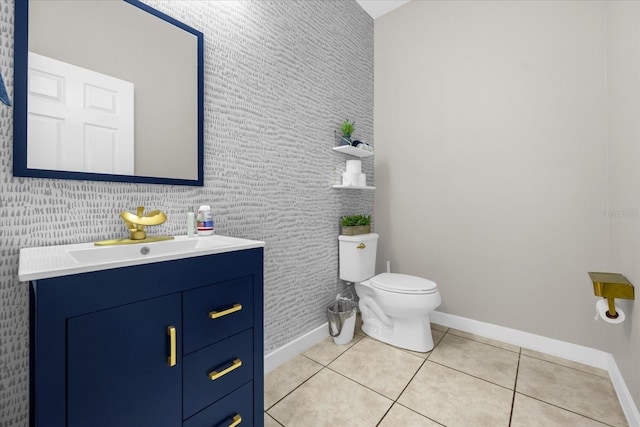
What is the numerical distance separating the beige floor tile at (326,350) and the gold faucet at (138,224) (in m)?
1.29

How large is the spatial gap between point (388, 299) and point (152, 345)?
59.1 inches

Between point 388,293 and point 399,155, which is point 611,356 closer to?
point 388,293

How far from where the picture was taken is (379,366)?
1776 millimetres

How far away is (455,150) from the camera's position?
226 centimetres

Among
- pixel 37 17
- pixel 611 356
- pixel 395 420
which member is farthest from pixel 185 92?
pixel 611 356

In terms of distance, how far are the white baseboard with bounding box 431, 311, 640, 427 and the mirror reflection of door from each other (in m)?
2.46

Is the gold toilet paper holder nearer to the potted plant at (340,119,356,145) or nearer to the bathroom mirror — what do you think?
the potted plant at (340,119,356,145)

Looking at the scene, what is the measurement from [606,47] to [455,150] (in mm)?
991

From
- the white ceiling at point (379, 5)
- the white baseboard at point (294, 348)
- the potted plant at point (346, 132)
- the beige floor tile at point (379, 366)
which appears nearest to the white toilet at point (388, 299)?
the beige floor tile at point (379, 366)

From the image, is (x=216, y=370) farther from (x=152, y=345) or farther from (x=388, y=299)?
(x=388, y=299)

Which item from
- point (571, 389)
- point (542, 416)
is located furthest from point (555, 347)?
point (542, 416)

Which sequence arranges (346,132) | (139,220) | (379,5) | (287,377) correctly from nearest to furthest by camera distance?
(139,220) < (287,377) < (346,132) < (379,5)

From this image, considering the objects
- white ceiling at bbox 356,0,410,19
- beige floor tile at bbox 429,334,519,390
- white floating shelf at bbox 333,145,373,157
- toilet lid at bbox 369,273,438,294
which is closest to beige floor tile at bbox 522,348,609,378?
beige floor tile at bbox 429,334,519,390

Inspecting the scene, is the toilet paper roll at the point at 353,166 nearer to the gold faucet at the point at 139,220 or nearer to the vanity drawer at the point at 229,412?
the gold faucet at the point at 139,220
